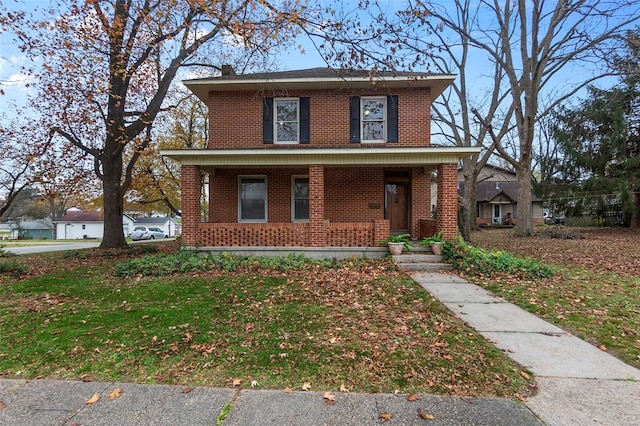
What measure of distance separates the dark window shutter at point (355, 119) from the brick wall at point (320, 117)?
16 cm

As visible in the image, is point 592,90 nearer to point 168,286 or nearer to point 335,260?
point 335,260

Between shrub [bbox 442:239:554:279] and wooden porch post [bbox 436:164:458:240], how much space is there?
501 millimetres

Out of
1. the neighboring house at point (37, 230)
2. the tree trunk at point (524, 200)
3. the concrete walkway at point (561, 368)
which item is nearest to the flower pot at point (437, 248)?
the concrete walkway at point (561, 368)

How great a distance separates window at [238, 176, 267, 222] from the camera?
12125mm

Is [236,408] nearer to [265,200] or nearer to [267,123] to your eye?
[265,200]

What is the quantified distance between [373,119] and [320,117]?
188cm

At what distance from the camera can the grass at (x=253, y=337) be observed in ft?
10.7

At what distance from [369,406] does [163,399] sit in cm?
179

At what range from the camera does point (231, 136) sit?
11977 millimetres

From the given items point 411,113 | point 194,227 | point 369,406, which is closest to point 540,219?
point 411,113

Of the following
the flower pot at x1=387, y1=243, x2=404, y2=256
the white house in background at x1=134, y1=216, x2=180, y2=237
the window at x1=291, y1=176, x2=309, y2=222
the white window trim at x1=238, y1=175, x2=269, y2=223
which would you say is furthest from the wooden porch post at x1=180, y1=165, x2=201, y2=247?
the white house in background at x1=134, y1=216, x2=180, y2=237

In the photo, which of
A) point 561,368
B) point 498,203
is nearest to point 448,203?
point 561,368

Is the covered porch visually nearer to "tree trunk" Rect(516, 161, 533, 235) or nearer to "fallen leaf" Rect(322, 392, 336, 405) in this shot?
"fallen leaf" Rect(322, 392, 336, 405)

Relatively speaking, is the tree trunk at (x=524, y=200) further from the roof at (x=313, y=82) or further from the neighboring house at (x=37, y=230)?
the neighboring house at (x=37, y=230)
